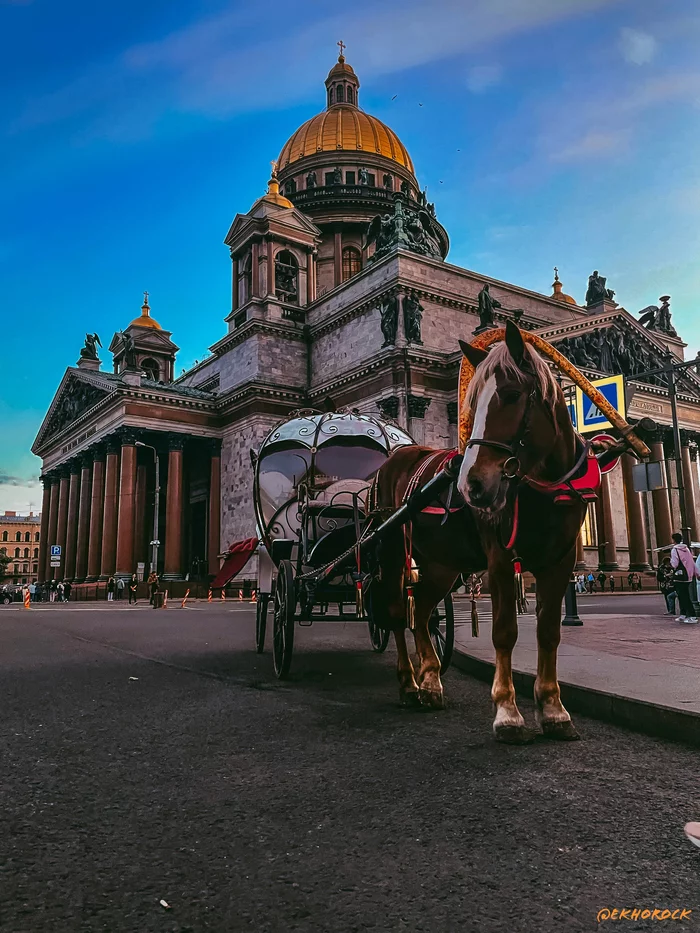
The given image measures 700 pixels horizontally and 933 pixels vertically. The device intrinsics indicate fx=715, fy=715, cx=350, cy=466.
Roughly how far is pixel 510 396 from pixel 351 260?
5619cm

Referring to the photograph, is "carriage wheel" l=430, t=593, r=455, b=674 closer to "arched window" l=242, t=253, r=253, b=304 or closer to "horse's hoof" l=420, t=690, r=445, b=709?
"horse's hoof" l=420, t=690, r=445, b=709

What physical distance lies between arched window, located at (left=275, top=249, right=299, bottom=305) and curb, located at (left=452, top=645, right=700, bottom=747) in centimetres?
4220

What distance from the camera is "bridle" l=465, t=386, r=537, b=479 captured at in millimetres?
4266

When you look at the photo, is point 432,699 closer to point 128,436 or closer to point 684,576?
point 684,576

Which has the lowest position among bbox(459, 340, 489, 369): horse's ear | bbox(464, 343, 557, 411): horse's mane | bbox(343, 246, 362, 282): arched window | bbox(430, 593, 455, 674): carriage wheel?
bbox(430, 593, 455, 674): carriage wheel

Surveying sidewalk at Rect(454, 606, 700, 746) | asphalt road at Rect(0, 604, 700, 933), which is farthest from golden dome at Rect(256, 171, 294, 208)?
asphalt road at Rect(0, 604, 700, 933)

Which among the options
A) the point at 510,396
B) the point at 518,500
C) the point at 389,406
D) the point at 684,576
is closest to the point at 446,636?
the point at 518,500

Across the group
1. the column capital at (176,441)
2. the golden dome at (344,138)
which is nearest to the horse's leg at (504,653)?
the column capital at (176,441)

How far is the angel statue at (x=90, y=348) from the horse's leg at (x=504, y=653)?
58171mm

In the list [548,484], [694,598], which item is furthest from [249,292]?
[548,484]

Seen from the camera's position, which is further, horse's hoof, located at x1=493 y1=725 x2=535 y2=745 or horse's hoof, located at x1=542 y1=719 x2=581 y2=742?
horse's hoof, located at x1=542 y1=719 x2=581 y2=742

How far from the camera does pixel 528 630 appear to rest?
11.9 m

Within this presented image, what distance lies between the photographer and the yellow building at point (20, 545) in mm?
131875

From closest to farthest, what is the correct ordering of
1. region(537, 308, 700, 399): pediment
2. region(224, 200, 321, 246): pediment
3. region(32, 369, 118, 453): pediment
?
1. region(537, 308, 700, 399): pediment
2. region(224, 200, 321, 246): pediment
3. region(32, 369, 118, 453): pediment
